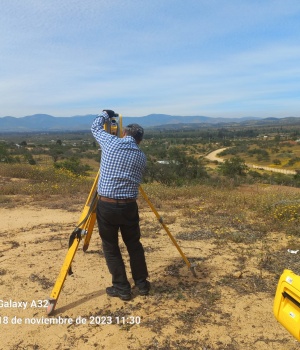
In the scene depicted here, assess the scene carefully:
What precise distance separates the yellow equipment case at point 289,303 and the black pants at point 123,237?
5.84ft

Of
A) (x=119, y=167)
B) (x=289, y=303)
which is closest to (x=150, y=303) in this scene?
(x=119, y=167)

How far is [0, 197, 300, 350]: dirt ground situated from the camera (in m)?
3.14

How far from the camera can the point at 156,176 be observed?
57.0ft

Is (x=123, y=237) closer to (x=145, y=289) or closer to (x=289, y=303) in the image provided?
(x=145, y=289)

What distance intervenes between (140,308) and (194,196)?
19.1ft

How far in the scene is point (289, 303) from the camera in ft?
7.22

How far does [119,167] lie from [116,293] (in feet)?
4.91

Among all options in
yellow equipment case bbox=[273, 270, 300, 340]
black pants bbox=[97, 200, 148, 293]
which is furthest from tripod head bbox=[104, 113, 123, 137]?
yellow equipment case bbox=[273, 270, 300, 340]

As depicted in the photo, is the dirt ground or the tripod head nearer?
the dirt ground

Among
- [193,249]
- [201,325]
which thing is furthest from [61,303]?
[193,249]

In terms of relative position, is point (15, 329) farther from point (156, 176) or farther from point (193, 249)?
point (156, 176)

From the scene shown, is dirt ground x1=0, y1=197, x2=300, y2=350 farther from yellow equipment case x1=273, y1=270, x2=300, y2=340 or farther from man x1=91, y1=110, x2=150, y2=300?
yellow equipment case x1=273, y1=270, x2=300, y2=340

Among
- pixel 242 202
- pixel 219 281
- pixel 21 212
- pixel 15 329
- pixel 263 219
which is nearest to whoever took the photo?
pixel 15 329

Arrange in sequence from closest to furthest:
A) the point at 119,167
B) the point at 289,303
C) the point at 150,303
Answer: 1. the point at 289,303
2. the point at 119,167
3. the point at 150,303
